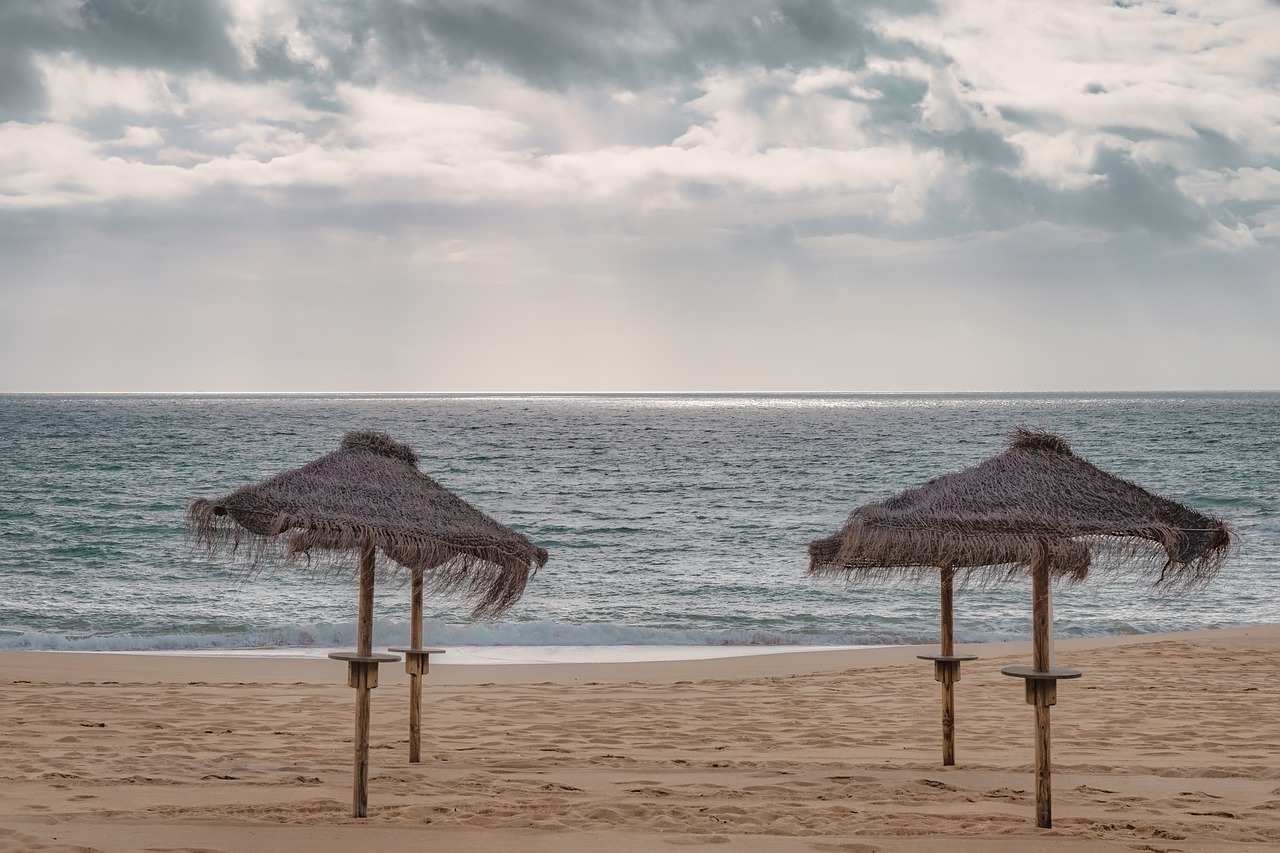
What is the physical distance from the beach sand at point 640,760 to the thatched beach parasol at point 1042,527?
1.38 metres

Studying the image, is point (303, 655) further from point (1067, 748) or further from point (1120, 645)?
point (1120, 645)

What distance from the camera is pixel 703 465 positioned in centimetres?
5925

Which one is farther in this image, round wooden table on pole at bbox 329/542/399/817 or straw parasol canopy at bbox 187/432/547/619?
round wooden table on pole at bbox 329/542/399/817

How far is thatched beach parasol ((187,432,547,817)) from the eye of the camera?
6418mm

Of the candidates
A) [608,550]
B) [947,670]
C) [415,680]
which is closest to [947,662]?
[947,670]

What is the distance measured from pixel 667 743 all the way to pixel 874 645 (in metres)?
9.33

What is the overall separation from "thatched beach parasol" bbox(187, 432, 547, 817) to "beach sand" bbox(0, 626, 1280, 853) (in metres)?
1.14

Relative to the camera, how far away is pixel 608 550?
3072 centimetres

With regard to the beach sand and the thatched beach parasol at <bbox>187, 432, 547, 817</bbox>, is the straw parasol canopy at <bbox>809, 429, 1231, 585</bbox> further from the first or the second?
the thatched beach parasol at <bbox>187, 432, 547, 817</bbox>

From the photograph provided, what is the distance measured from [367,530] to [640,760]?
3645 mm

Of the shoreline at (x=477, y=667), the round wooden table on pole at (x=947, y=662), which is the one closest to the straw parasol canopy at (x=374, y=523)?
the round wooden table on pole at (x=947, y=662)

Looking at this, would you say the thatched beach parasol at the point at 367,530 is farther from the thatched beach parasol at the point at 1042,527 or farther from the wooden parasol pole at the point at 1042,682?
the wooden parasol pole at the point at 1042,682

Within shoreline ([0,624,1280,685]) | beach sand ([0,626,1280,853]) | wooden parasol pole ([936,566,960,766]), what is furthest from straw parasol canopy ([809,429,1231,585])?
shoreline ([0,624,1280,685])

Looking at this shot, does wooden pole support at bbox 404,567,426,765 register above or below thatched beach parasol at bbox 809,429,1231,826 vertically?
below
